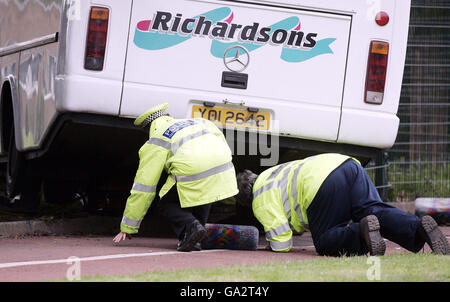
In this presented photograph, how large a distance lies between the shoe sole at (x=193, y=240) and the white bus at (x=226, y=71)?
4.12ft

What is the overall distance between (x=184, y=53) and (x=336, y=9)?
1.42 m

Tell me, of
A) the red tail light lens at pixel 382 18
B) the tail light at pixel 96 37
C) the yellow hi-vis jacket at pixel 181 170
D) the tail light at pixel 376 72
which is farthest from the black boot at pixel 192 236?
the red tail light lens at pixel 382 18

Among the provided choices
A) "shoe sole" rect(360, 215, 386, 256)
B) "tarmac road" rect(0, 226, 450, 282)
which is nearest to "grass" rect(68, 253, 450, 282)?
"shoe sole" rect(360, 215, 386, 256)

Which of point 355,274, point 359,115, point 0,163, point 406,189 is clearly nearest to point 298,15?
point 359,115

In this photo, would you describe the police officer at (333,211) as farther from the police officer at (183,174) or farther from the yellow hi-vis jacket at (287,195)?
the police officer at (183,174)

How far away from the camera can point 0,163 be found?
11938 mm

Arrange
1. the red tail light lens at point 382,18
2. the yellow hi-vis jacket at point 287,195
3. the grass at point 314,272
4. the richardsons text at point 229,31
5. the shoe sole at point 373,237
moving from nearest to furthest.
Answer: the grass at point 314,272 < the shoe sole at point 373,237 < the yellow hi-vis jacket at point 287,195 < the richardsons text at point 229,31 < the red tail light lens at point 382,18

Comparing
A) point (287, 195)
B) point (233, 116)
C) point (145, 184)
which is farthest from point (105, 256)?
point (233, 116)

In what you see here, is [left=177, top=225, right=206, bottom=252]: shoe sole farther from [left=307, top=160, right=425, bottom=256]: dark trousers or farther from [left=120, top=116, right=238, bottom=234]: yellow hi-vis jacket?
[left=307, top=160, right=425, bottom=256]: dark trousers

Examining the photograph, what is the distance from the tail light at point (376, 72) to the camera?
936 cm

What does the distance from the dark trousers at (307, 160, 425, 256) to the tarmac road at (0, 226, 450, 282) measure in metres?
0.25

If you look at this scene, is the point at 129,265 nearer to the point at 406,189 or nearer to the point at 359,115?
the point at 359,115

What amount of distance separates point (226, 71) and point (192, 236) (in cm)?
169

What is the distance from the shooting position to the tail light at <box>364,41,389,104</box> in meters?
9.36
